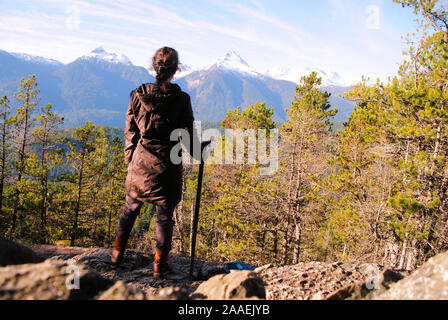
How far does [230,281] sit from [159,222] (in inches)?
55.5

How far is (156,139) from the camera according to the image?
343 cm

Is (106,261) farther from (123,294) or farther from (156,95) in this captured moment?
(156,95)

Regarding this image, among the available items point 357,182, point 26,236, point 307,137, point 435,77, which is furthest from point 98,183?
point 435,77

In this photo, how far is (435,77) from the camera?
774cm

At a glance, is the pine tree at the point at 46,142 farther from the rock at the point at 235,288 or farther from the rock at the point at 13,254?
the rock at the point at 235,288

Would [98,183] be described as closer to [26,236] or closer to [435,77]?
[26,236]

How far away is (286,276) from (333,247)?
3361 centimetres

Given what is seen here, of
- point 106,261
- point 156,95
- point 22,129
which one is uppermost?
point 22,129

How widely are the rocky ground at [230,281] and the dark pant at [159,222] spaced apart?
0.57m

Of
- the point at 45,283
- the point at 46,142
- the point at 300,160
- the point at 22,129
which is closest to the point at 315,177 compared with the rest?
the point at 300,160

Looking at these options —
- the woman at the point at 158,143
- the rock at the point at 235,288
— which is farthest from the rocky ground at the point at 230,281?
the woman at the point at 158,143

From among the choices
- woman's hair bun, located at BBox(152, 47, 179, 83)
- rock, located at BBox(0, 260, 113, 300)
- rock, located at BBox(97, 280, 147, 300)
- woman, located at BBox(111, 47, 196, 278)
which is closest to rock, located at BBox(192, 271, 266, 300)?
rock, located at BBox(97, 280, 147, 300)

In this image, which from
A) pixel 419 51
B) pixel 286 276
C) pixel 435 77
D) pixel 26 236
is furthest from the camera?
pixel 26 236

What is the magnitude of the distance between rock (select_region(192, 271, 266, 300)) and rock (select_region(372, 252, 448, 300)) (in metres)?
1.09
